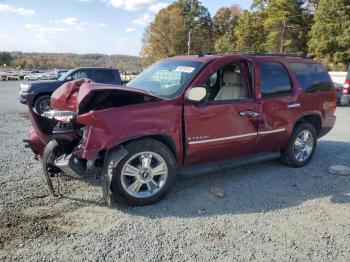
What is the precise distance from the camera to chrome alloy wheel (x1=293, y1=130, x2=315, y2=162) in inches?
227

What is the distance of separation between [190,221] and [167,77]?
2.10 meters

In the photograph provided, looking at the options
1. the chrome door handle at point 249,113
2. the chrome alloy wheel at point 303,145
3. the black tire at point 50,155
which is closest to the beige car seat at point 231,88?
the chrome door handle at point 249,113

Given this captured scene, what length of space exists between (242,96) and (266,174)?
1359 millimetres

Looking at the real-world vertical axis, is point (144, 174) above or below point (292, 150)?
above

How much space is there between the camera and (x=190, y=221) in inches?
148

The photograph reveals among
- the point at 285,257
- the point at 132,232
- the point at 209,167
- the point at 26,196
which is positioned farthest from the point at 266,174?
the point at 26,196

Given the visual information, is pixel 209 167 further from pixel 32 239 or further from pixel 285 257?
pixel 32 239

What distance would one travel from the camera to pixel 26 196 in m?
4.31

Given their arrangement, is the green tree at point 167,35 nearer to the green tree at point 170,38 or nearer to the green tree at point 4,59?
the green tree at point 170,38

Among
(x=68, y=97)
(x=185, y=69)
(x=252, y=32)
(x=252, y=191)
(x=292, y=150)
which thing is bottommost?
(x=252, y=191)

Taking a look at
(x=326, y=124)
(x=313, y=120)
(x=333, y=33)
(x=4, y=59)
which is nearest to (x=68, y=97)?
(x=313, y=120)

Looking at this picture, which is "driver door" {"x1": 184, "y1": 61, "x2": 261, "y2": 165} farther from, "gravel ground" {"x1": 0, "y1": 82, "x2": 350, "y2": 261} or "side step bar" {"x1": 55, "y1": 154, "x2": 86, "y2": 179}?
"side step bar" {"x1": 55, "y1": 154, "x2": 86, "y2": 179}

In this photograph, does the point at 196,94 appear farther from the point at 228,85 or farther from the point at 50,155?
the point at 50,155

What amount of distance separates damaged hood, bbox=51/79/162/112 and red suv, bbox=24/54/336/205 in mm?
11
